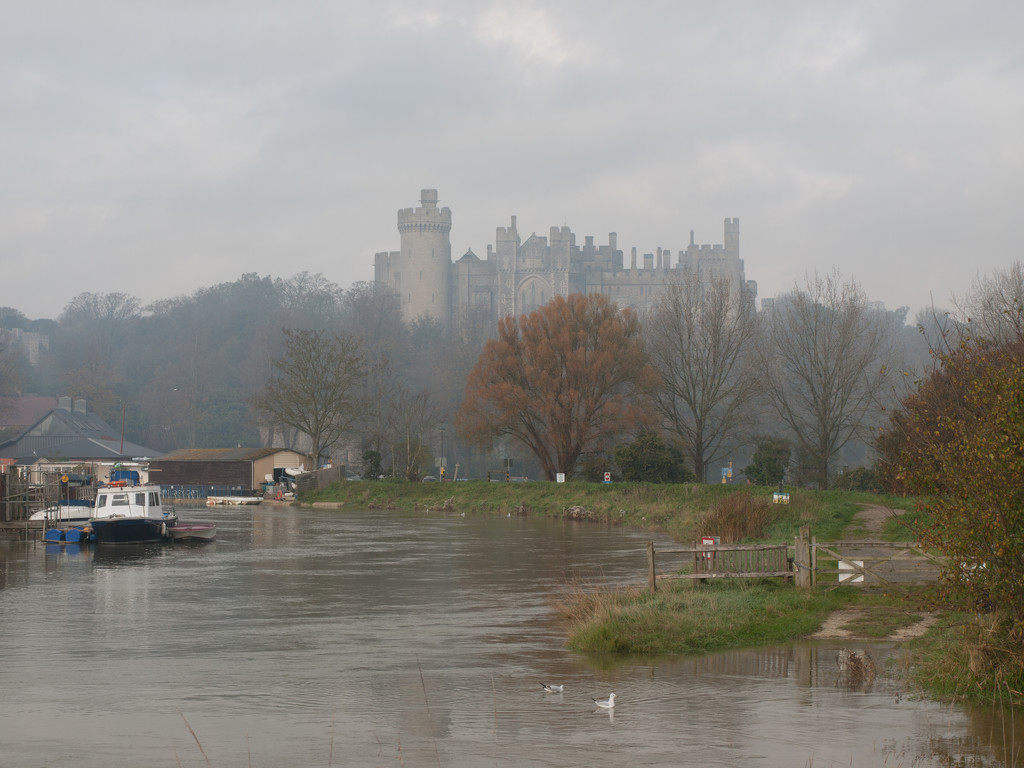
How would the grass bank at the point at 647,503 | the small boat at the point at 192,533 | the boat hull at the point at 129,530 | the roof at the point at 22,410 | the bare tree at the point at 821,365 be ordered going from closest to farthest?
the grass bank at the point at 647,503 < the boat hull at the point at 129,530 < the small boat at the point at 192,533 < the bare tree at the point at 821,365 < the roof at the point at 22,410

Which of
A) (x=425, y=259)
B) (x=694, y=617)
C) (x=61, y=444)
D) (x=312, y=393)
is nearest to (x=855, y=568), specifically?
(x=694, y=617)

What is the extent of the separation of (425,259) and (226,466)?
387 ft

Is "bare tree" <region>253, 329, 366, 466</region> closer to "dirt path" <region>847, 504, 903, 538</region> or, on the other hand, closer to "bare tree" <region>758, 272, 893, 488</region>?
"bare tree" <region>758, 272, 893, 488</region>

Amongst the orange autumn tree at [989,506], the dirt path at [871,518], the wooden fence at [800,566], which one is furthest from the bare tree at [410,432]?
the orange autumn tree at [989,506]

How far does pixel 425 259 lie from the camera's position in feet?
650

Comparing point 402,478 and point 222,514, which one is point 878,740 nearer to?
point 222,514

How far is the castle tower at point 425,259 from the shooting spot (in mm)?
198000

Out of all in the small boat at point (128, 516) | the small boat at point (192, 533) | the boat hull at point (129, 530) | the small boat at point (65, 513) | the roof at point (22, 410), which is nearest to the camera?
the boat hull at point (129, 530)

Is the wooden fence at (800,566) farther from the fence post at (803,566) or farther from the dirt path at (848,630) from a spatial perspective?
the dirt path at (848,630)

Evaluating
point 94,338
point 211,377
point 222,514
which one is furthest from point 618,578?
point 94,338

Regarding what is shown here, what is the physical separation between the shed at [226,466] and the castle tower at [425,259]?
4425 inches

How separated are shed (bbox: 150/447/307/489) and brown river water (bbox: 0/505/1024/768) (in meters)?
54.2

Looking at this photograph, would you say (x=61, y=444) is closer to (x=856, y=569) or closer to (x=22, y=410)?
(x=22, y=410)

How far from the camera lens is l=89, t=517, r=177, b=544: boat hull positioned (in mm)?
43750
